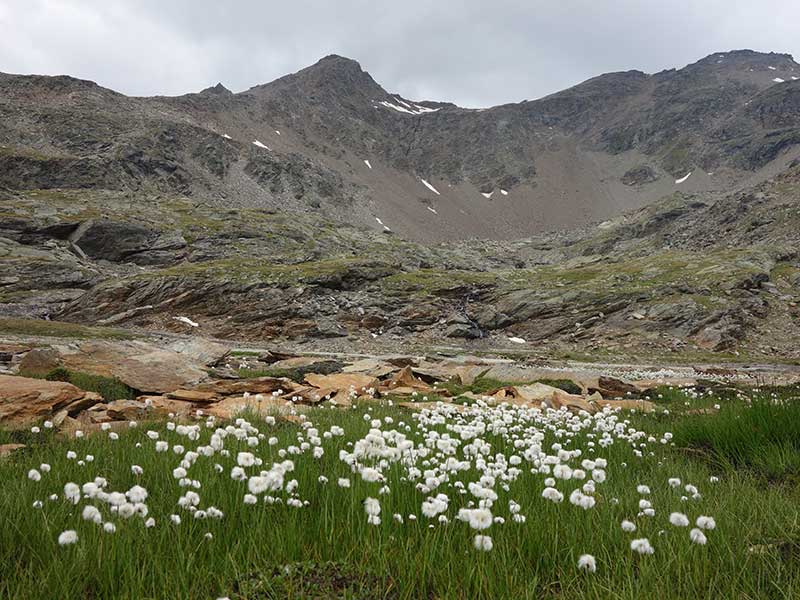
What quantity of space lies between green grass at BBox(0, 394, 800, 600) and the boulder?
4354 mm

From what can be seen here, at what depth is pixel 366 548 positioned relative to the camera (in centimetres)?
290

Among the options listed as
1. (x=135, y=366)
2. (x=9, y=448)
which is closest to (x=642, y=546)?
(x=9, y=448)

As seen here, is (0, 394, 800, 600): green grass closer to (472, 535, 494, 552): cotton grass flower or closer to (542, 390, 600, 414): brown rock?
(472, 535, 494, 552): cotton grass flower

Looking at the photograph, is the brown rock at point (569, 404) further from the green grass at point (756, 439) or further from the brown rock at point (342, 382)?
the brown rock at point (342, 382)

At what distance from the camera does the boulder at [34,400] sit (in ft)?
26.4

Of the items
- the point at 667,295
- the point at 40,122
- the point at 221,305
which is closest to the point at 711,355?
the point at 667,295

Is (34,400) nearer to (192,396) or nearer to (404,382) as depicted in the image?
(192,396)

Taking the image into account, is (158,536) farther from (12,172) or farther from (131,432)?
(12,172)

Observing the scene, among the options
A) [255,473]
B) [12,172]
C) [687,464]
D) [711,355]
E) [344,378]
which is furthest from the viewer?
[12,172]

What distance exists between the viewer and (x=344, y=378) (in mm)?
15633

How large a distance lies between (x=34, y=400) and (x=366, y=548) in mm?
8760

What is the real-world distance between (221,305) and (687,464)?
6481 centimetres

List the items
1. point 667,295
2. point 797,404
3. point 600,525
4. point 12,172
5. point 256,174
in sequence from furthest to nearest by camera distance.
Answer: point 256,174 < point 12,172 < point 667,295 < point 797,404 < point 600,525

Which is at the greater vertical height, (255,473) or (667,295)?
(255,473)
